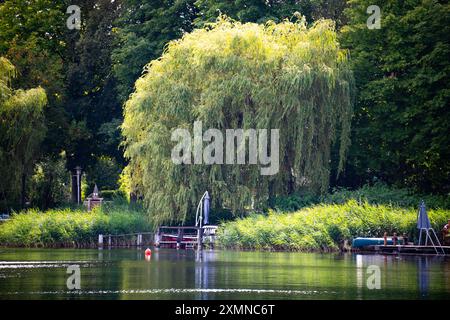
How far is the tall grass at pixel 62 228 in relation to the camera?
179 feet

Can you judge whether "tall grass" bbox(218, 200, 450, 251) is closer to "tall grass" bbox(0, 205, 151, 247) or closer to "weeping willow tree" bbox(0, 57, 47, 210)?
"tall grass" bbox(0, 205, 151, 247)

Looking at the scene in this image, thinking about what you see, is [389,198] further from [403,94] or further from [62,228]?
[62,228]

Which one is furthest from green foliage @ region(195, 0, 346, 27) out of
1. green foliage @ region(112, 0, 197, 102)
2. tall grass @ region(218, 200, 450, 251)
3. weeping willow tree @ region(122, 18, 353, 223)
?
tall grass @ region(218, 200, 450, 251)

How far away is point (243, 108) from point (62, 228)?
10.3m

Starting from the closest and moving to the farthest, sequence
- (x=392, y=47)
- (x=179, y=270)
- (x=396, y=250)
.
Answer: (x=179, y=270) < (x=396, y=250) < (x=392, y=47)

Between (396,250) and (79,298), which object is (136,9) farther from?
(79,298)

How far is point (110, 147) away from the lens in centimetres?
7369

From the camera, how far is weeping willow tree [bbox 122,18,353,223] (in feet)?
181

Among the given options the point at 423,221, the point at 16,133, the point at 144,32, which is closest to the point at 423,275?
the point at 423,221

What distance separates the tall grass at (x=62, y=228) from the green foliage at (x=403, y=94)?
41.6 ft

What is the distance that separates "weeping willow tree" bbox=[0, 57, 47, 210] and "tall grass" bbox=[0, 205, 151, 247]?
16.8ft

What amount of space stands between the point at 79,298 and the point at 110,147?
4441 centimetres

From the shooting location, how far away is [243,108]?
56000 millimetres

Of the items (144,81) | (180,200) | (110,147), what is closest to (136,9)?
(110,147)
